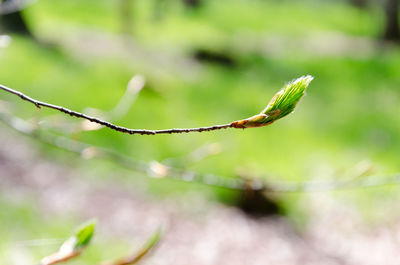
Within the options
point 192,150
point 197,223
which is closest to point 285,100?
point 197,223

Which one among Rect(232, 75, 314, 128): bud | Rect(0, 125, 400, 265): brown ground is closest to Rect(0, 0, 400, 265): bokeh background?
Rect(0, 125, 400, 265): brown ground

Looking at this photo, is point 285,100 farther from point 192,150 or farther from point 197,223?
point 192,150

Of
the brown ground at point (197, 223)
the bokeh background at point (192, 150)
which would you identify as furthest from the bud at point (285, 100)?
the brown ground at point (197, 223)

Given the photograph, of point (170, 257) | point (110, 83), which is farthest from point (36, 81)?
point (170, 257)

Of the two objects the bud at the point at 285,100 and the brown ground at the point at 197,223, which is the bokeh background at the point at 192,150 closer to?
the brown ground at the point at 197,223

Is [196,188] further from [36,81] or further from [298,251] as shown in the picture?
[36,81]

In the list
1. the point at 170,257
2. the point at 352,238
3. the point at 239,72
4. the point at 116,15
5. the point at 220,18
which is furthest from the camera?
the point at 220,18
